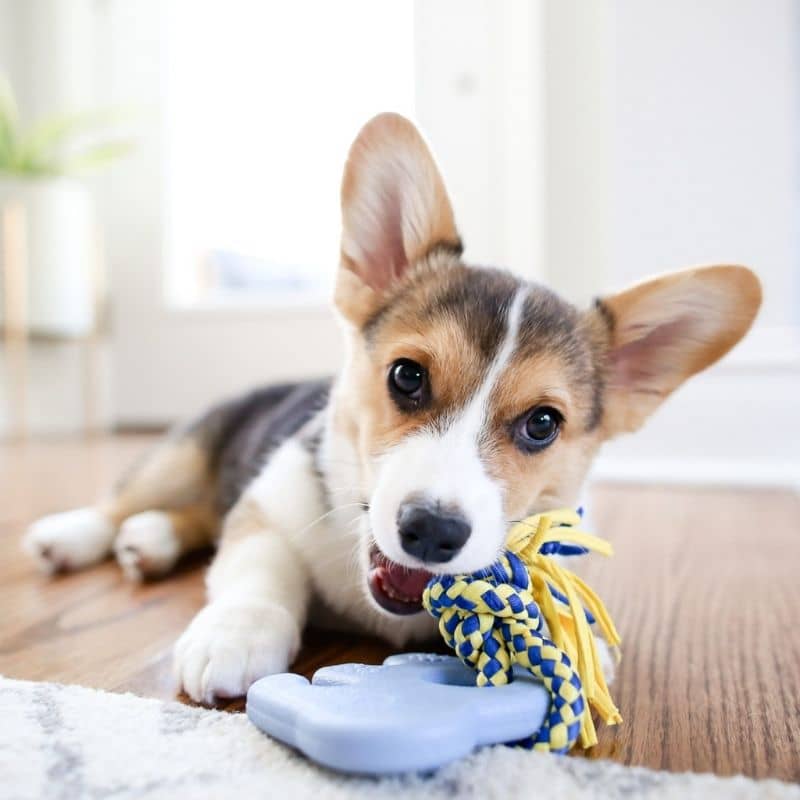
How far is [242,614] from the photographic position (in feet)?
3.84

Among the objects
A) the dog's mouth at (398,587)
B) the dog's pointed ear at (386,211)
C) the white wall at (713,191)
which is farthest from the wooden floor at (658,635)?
the white wall at (713,191)

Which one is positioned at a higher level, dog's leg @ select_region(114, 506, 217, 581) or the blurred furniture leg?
the blurred furniture leg

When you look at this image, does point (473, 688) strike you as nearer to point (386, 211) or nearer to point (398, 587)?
point (398, 587)

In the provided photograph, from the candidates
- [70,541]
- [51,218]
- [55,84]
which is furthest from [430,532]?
[55,84]

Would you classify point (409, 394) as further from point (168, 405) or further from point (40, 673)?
point (168, 405)

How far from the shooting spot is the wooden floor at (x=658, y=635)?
40.7 inches

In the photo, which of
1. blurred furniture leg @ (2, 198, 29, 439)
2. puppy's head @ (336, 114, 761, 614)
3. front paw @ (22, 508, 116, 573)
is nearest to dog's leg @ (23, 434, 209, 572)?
front paw @ (22, 508, 116, 573)

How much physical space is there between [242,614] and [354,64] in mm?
4434

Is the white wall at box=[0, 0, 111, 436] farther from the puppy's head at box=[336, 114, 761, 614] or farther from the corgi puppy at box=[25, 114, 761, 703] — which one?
the puppy's head at box=[336, 114, 761, 614]

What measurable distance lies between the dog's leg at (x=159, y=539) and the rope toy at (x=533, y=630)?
87cm

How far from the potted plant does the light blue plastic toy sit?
409 cm

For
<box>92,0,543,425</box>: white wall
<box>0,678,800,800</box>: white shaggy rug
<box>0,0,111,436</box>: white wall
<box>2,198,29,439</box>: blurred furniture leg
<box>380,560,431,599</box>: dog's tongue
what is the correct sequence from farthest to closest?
<box>0,0,111,436</box>: white wall < <box>2,198,29,439</box>: blurred furniture leg < <box>92,0,543,425</box>: white wall < <box>380,560,431,599</box>: dog's tongue < <box>0,678,800,800</box>: white shaggy rug

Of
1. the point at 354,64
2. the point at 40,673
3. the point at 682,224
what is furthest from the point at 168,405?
the point at 40,673

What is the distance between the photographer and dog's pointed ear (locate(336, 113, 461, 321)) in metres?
1.41
